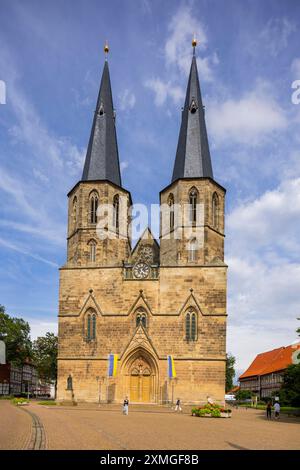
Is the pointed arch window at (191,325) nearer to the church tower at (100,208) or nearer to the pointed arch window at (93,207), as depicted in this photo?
the church tower at (100,208)

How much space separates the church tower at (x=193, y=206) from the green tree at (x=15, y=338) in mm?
22046

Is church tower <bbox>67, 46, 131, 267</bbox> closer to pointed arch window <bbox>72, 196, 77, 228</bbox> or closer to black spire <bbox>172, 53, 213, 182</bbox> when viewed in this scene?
pointed arch window <bbox>72, 196, 77, 228</bbox>

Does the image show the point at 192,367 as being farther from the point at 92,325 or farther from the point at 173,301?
the point at 92,325

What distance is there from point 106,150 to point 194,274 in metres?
12.4

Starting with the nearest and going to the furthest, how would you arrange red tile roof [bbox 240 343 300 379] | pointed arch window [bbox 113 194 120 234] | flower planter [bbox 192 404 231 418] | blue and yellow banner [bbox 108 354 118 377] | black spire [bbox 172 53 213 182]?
flower planter [bbox 192 404 231 418]
blue and yellow banner [bbox 108 354 118 377]
black spire [bbox 172 53 213 182]
pointed arch window [bbox 113 194 120 234]
red tile roof [bbox 240 343 300 379]

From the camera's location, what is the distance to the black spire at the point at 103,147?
150 feet

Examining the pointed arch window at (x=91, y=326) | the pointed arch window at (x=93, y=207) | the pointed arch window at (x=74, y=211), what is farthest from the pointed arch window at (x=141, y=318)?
the pointed arch window at (x=74, y=211)

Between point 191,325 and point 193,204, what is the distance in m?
9.12

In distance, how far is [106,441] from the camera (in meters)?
15.2

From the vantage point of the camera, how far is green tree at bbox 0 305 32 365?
2303 inches

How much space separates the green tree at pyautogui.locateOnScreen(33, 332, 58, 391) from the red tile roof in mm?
30420

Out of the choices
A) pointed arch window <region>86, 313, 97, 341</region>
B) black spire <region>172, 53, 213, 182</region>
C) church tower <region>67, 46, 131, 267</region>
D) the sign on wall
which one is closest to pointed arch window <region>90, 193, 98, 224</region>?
church tower <region>67, 46, 131, 267</region>

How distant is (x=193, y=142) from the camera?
4541cm
